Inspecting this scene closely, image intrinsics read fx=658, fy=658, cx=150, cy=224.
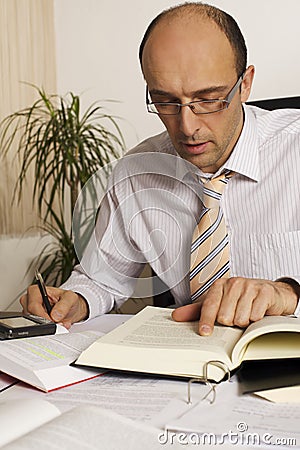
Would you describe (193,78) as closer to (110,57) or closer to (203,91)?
(203,91)

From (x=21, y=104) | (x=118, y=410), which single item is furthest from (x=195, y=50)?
(x=21, y=104)

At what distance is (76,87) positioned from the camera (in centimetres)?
318

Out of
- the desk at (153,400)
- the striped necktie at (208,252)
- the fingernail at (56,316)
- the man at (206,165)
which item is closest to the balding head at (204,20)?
the man at (206,165)

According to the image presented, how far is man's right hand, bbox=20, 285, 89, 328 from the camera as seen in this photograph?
4.22ft

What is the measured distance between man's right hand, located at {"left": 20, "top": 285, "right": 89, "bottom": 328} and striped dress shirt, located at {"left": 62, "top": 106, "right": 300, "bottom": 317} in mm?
37

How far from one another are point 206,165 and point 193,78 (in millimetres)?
199

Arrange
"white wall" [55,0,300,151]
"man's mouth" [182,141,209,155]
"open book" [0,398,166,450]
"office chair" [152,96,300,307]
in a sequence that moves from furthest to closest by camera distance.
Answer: "white wall" [55,0,300,151]
"office chair" [152,96,300,307]
"man's mouth" [182,141,209,155]
"open book" [0,398,166,450]

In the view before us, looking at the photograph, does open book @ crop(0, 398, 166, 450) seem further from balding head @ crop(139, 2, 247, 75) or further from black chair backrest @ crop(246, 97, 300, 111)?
black chair backrest @ crop(246, 97, 300, 111)

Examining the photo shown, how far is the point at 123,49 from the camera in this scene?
3.06m

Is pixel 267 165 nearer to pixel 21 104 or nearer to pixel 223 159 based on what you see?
pixel 223 159

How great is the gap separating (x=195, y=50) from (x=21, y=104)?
182 centimetres

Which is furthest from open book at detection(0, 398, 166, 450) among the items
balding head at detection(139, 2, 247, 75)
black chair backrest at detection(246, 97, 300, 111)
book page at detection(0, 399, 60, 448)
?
black chair backrest at detection(246, 97, 300, 111)

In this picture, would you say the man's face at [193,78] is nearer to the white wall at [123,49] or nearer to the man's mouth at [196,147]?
the man's mouth at [196,147]

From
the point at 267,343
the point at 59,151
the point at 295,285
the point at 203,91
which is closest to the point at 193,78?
the point at 203,91
